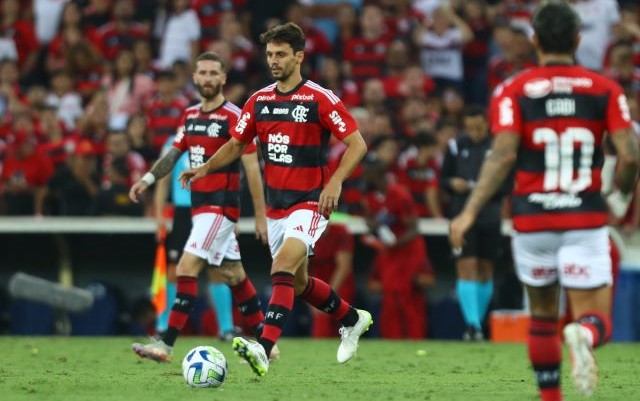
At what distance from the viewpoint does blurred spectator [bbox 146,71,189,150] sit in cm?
1814

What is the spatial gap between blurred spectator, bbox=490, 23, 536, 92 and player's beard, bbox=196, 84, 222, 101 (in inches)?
301

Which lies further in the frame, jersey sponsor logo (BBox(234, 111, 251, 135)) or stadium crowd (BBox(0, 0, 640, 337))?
stadium crowd (BBox(0, 0, 640, 337))

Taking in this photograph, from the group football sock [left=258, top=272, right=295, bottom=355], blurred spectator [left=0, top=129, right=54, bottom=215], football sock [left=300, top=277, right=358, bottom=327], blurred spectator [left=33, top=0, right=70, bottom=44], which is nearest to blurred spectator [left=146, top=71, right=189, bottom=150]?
blurred spectator [left=0, top=129, right=54, bottom=215]

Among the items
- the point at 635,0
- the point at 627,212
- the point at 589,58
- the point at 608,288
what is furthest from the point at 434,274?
the point at 608,288

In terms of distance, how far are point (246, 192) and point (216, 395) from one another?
7.64 metres

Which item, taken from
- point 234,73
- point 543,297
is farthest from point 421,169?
point 543,297

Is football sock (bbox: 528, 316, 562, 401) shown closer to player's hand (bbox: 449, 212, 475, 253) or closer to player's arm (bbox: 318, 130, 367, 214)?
player's hand (bbox: 449, 212, 475, 253)

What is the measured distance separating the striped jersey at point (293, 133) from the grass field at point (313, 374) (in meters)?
1.30

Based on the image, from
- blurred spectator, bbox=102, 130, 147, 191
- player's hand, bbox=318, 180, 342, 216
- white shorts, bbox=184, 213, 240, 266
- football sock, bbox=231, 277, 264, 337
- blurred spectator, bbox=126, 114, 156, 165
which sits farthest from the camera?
blurred spectator, bbox=126, 114, 156, 165

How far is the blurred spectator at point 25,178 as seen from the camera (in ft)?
58.0

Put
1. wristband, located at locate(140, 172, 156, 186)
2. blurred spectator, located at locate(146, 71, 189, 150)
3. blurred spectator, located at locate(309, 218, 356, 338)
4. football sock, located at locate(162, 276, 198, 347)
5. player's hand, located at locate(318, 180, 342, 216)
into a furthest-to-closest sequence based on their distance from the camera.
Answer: blurred spectator, located at locate(146, 71, 189, 150) < blurred spectator, located at locate(309, 218, 356, 338) < wristband, located at locate(140, 172, 156, 186) < football sock, located at locate(162, 276, 198, 347) < player's hand, located at locate(318, 180, 342, 216)

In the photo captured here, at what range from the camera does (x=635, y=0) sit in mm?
21500

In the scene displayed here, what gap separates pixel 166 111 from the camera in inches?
718

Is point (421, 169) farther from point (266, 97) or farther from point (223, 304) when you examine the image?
point (266, 97)
